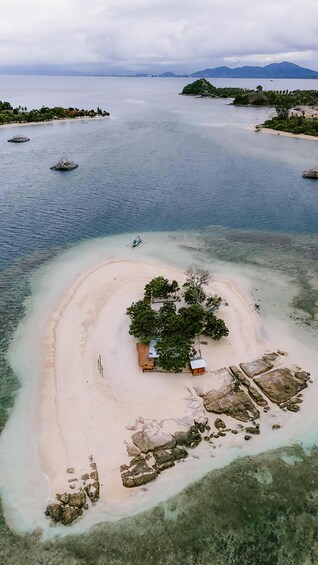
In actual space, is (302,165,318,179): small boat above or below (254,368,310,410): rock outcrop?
above

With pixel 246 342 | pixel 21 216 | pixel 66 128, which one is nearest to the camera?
pixel 246 342

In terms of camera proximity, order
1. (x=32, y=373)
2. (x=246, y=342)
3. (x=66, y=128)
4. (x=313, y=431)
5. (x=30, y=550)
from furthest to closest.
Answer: (x=66, y=128) < (x=246, y=342) < (x=32, y=373) < (x=313, y=431) < (x=30, y=550)

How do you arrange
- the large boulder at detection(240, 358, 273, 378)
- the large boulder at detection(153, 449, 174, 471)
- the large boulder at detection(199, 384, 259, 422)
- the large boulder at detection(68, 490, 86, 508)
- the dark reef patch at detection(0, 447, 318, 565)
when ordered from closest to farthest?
1. the dark reef patch at detection(0, 447, 318, 565)
2. the large boulder at detection(68, 490, 86, 508)
3. the large boulder at detection(153, 449, 174, 471)
4. the large boulder at detection(199, 384, 259, 422)
5. the large boulder at detection(240, 358, 273, 378)

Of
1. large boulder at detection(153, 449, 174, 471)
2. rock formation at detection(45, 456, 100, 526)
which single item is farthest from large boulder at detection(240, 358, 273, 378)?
rock formation at detection(45, 456, 100, 526)

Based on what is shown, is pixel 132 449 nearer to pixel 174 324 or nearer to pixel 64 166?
pixel 174 324

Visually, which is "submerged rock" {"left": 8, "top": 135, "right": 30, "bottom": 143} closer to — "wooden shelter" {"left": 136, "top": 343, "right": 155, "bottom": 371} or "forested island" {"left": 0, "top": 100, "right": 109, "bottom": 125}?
"forested island" {"left": 0, "top": 100, "right": 109, "bottom": 125}

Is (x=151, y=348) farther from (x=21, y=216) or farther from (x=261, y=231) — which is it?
(x=21, y=216)

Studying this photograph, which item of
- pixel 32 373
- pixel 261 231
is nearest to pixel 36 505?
pixel 32 373
